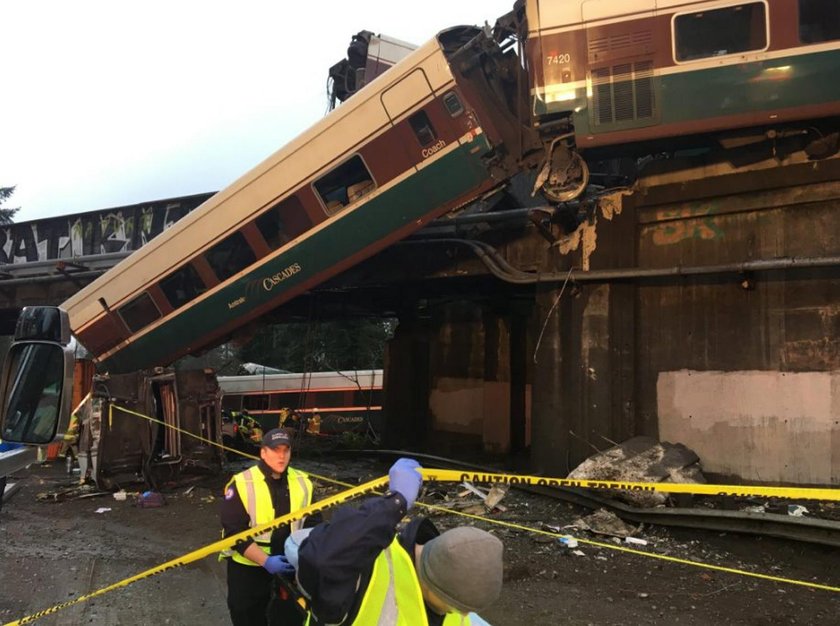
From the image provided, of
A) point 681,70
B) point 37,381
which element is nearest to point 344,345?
point 681,70

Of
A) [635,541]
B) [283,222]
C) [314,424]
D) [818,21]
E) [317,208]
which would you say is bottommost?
[314,424]

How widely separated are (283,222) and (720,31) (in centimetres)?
677

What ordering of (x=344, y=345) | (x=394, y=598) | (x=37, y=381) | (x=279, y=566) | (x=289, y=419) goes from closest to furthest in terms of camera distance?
(x=394, y=598) → (x=37, y=381) → (x=279, y=566) → (x=289, y=419) → (x=344, y=345)

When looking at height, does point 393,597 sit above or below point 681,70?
below

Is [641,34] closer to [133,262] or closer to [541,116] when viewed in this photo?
[541,116]

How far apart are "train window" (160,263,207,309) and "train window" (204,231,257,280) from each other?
0.43 meters

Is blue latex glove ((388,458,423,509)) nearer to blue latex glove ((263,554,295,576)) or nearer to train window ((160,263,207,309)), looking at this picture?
blue latex glove ((263,554,295,576))

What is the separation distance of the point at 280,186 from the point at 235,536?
297 inches

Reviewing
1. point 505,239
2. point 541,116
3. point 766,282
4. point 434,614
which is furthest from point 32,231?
point 434,614

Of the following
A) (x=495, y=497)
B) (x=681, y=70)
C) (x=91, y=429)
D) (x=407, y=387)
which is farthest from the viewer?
(x=407, y=387)

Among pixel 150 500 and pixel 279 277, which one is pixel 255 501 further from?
pixel 279 277

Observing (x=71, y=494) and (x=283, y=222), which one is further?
(x=283, y=222)

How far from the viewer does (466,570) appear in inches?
62.6

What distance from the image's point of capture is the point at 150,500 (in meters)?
9.16
